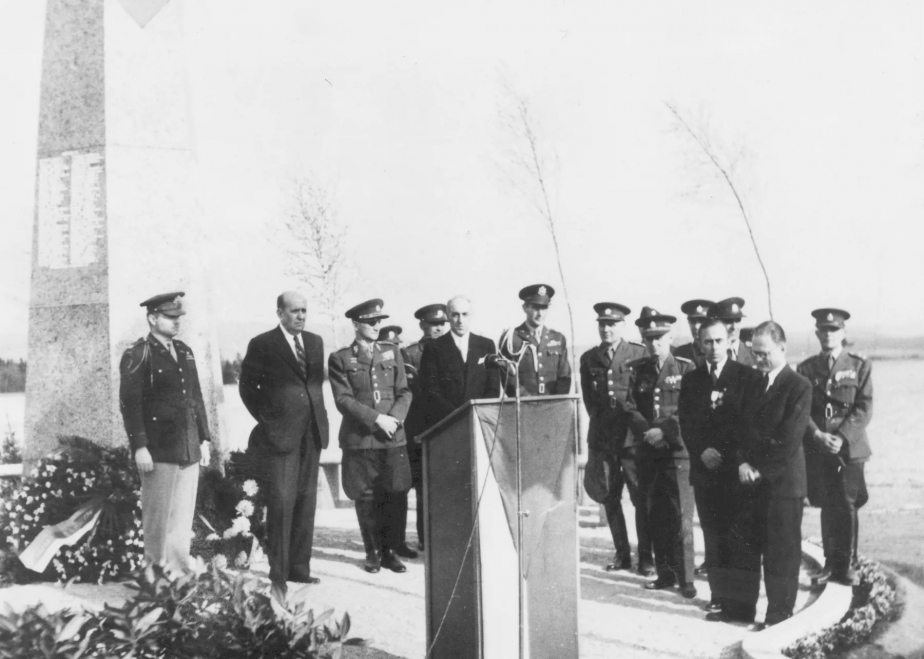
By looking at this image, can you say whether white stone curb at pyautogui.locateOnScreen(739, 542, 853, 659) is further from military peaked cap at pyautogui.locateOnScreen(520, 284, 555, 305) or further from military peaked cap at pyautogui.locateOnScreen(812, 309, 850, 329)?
military peaked cap at pyautogui.locateOnScreen(520, 284, 555, 305)

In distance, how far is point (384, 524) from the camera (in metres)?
5.69

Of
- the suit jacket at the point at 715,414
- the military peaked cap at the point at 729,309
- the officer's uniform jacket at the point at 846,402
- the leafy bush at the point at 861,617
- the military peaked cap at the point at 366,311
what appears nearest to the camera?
the leafy bush at the point at 861,617

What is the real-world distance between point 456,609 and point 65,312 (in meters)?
2.93

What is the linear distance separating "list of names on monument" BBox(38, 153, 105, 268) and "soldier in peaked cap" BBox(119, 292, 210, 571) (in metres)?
0.61

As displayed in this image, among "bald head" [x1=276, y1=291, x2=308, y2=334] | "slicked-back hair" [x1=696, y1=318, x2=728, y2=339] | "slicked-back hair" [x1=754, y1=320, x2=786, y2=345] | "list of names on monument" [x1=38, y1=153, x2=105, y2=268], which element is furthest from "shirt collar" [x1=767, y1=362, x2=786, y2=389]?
"list of names on monument" [x1=38, y1=153, x2=105, y2=268]

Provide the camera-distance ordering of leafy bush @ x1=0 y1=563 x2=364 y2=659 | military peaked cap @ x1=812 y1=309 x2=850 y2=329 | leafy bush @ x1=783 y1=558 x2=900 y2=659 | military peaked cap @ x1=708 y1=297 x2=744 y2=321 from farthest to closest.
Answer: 1. military peaked cap @ x1=708 y1=297 x2=744 y2=321
2. military peaked cap @ x1=812 y1=309 x2=850 y2=329
3. leafy bush @ x1=783 y1=558 x2=900 y2=659
4. leafy bush @ x1=0 y1=563 x2=364 y2=659

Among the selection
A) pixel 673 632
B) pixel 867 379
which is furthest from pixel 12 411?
pixel 867 379

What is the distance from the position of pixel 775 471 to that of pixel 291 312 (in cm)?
257

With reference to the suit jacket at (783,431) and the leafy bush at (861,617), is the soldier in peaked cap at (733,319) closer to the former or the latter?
the suit jacket at (783,431)

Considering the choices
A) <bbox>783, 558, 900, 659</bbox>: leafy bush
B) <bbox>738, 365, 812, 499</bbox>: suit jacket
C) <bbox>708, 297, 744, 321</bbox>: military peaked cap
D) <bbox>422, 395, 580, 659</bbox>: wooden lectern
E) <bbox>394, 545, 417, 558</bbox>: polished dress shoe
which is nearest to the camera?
<bbox>422, 395, 580, 659</bbox>: wooden lectern

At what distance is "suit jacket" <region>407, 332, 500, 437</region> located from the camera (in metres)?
5.34

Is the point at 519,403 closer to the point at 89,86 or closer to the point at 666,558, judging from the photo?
the point at 666,558

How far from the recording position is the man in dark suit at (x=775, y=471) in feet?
15.1

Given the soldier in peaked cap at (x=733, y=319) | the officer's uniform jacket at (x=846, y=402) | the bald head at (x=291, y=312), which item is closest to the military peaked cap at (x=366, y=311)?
the bald head at (x=291, y=312)
